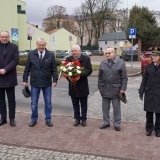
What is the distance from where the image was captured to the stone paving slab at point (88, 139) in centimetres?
499

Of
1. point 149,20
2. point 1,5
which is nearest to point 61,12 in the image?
point 1,5

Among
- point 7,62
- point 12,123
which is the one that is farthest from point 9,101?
point 7,62

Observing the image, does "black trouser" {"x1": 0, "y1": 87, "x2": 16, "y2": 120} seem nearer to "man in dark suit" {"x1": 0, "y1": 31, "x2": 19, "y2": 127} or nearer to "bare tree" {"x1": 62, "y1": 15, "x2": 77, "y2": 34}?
"man in dark suit" {"x1": 0, "y1": 31, "x2": 19, "y2": 127}

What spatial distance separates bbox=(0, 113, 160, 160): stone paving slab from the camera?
4.99m

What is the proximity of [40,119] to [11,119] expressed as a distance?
756mm

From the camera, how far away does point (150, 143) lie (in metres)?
5.38

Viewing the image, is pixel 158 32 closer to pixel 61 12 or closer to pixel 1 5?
pixel 1 5

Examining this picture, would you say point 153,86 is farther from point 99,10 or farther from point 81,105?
point 99,10

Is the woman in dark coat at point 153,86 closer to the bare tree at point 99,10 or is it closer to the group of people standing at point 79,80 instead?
the group of people standing at point 79,80

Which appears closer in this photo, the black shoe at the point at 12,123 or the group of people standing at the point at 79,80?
the group of people standing at the point at 79,80

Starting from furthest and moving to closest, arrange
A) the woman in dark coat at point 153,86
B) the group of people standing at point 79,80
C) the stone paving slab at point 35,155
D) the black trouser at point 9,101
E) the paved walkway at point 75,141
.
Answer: the black trouser at point 9,101 < the group of people standing at point 79,80 < the woman in dark coat at point 153,86 < the paved walkway at point 75,141 < the stone paving slab at point 35,155

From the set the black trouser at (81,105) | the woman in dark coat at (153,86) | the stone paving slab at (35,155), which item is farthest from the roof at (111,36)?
the stone paving slab at (35,155)

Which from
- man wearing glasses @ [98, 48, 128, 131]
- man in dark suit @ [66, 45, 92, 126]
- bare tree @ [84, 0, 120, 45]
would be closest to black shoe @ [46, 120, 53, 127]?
man in dark suit @ [66, 45, 92, 126]

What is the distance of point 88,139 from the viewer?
557cm
